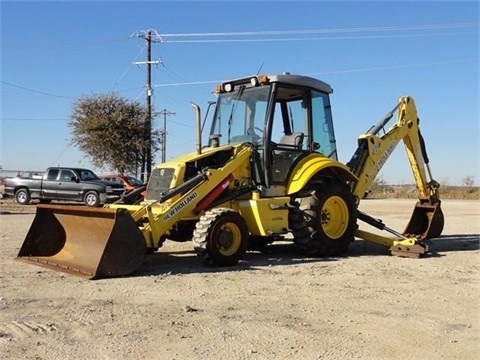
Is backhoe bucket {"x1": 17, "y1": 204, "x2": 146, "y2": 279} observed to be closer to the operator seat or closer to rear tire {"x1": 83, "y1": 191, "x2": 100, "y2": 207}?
the operator seat

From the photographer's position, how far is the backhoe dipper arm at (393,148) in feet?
37.9

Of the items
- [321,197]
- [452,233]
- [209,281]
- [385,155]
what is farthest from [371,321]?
[452,233]

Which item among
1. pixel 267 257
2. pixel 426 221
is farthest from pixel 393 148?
pixel 267 257

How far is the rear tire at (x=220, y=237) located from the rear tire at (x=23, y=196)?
19.4 metres

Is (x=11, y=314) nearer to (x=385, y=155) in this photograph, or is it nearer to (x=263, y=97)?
(x=263, y=97)

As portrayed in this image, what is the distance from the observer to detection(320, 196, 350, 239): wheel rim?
1030cm

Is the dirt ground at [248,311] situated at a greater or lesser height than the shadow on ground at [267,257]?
lesser

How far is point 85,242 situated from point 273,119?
3700 millimetres

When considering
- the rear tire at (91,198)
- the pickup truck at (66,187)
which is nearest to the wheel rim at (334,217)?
the pickup truck at (66,187)

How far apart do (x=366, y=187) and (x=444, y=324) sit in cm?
602

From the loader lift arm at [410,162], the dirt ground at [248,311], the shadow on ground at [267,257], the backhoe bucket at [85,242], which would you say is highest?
the loader lift arm at [410,162]

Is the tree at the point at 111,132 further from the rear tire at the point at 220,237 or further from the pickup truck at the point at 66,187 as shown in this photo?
the rear tire at the point at 220,237

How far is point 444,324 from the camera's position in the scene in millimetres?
5793

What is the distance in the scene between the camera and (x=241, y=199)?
9734 mm
